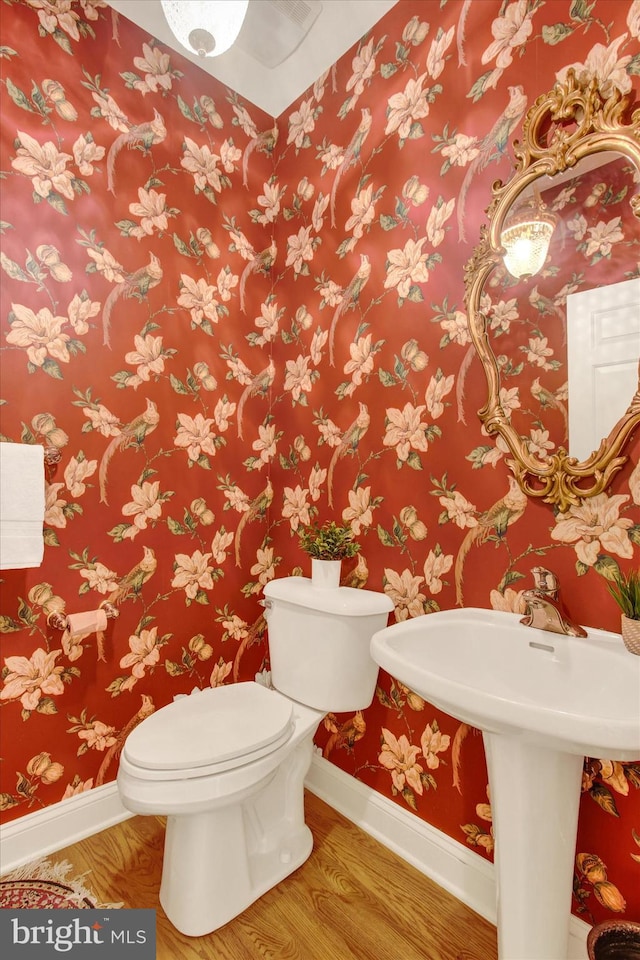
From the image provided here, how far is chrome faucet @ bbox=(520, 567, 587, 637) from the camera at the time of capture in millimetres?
1146

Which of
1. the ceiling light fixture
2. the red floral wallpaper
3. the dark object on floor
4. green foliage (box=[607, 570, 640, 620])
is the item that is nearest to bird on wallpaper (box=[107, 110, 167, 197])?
the red floral wallpaper

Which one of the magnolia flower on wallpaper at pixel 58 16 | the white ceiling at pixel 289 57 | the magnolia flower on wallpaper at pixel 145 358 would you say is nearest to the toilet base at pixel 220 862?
the magnolia flower on wallpaper at pixel 145 358

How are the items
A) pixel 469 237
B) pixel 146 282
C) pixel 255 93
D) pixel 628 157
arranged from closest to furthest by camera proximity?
pixel 628 157 < pixel 469 237 < pixel 146 282 < pixel 255 93

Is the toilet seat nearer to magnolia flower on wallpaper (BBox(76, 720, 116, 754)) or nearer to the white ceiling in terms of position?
magnolia flower on wallpaper (BBox(76, 720, 116, 754))

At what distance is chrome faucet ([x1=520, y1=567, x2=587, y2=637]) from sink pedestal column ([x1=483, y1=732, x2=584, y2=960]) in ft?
0.88

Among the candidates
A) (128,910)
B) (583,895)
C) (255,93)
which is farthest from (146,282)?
(583,895)

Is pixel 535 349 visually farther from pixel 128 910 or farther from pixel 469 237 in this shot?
pixel 128 910

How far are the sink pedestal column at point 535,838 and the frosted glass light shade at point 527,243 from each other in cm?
115

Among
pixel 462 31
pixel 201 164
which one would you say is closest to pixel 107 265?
pixel 201 164

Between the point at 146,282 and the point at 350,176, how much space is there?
0.85m

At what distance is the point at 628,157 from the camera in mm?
1127

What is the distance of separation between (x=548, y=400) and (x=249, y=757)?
3.96 ft

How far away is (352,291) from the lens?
5.91 ft

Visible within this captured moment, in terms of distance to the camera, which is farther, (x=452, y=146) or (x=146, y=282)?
(x=146, y=282)
